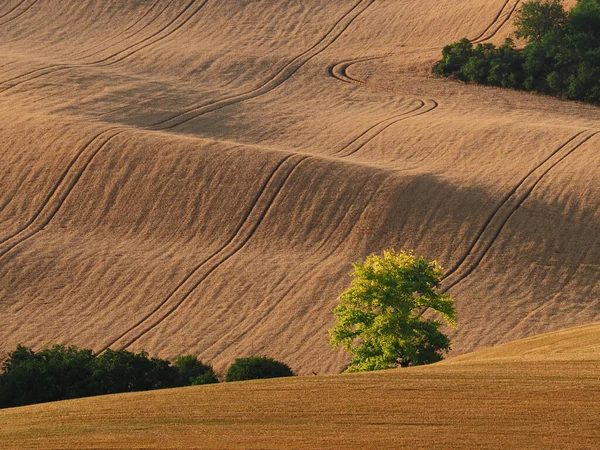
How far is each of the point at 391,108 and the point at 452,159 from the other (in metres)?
11.6

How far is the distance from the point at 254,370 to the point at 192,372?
8.03 feet

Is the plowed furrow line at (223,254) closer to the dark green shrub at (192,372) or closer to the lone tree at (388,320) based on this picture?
the dark green shrub at (192,372)

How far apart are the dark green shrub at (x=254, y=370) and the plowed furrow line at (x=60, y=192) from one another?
18.0 m

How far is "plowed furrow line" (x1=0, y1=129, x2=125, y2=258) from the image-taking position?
50.8 meters

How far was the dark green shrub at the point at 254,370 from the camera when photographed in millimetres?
35000

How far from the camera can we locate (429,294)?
3531 centimetres

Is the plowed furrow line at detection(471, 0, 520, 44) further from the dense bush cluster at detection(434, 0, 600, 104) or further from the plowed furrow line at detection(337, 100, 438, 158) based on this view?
the plowed furrow line at detection(337, 100, 438, 158)

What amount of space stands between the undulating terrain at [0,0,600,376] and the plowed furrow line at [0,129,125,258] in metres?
0.11

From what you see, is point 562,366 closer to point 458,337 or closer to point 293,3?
point 458,337

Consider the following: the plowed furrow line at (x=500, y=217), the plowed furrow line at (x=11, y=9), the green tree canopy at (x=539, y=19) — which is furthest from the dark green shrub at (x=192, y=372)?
the plowed furrow line at (x=11, y=9)

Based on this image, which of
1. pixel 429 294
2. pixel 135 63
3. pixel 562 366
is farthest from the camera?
pixel 135 63

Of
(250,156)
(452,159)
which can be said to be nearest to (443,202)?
(452,159)

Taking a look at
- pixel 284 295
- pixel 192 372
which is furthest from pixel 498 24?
pixel 192 372

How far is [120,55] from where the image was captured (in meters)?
77.8
